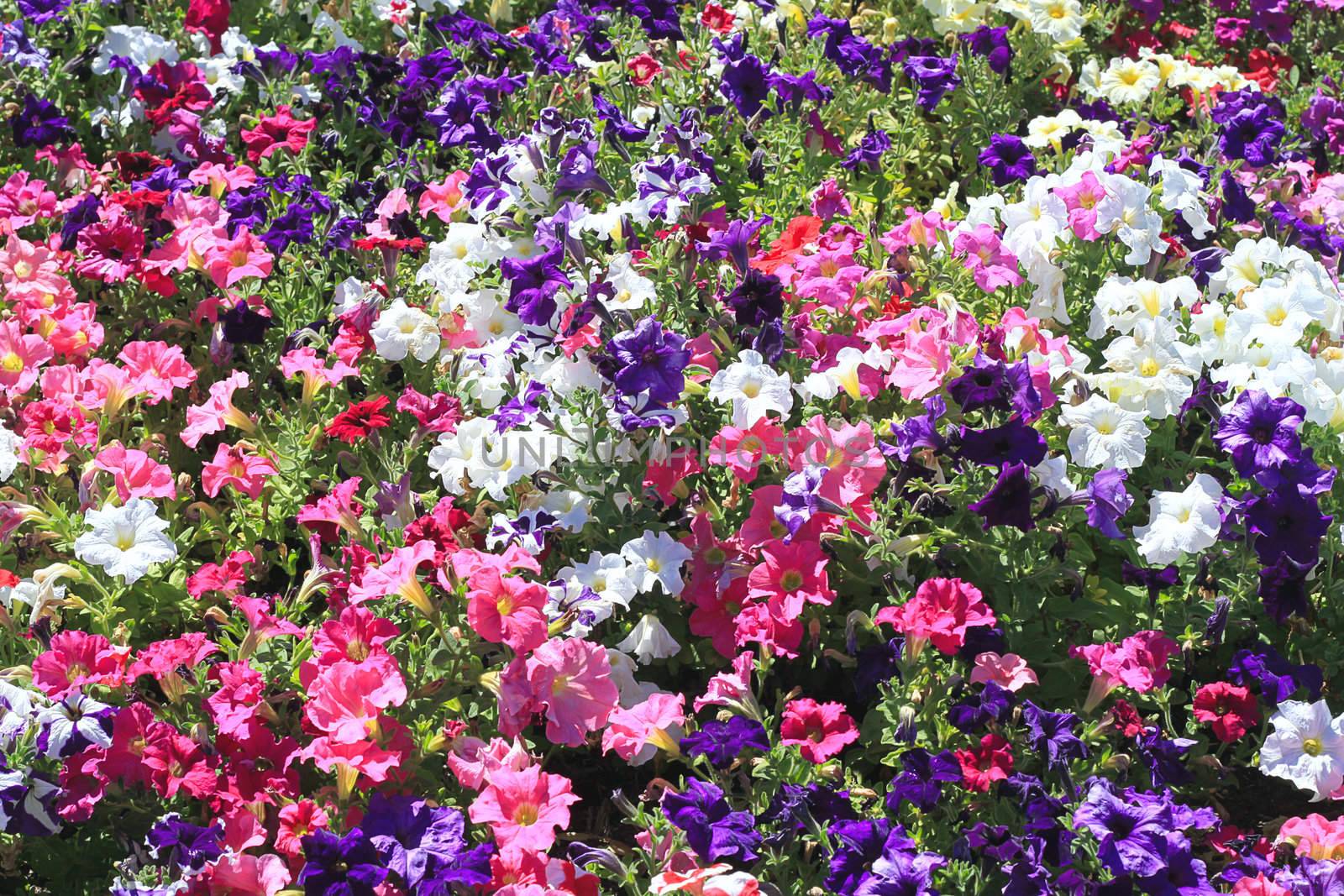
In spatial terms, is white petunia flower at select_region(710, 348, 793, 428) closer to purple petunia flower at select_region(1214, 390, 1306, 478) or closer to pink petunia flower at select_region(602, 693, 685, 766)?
pink petunia flower at select_region(602, 693, 685, 766)

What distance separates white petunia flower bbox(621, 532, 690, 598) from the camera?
3.17 m

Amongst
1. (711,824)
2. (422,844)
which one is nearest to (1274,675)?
(711,824)

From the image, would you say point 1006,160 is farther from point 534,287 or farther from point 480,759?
point 480,759

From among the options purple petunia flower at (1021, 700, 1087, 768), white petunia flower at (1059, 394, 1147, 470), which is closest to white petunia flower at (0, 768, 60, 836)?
purple petunia flower at (1021, 700, 1087, 768)

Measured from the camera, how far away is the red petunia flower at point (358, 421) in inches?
135

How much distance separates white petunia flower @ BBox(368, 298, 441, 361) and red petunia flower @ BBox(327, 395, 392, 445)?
0.36 m

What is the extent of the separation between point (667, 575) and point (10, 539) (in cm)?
162

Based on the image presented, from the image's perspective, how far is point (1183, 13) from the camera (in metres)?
6.13

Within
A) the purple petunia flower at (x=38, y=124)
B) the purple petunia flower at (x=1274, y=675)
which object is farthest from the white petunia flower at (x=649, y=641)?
the purple petunia flower at (x=38, y=124)

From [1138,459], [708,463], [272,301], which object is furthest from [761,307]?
[272,301]

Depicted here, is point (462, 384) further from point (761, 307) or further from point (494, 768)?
point (494, 768)

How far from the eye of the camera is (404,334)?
3.84 m

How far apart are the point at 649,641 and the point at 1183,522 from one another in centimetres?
122

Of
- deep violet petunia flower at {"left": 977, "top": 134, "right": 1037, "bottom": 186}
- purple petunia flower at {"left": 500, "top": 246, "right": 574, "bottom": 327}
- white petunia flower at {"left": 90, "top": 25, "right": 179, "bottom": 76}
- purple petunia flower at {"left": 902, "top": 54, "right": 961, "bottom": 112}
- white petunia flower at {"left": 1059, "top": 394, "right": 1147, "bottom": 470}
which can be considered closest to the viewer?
white petunia flower at {"left": 1059, "top": 394, "right": 1147, "bottom": 470}
